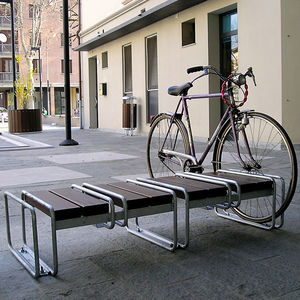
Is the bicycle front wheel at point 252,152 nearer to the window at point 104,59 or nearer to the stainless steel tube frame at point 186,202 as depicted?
the stainless steel tube frame at point 186,202

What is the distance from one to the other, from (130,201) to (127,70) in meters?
14.4

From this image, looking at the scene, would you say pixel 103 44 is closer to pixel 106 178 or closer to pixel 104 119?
pixel 104 119

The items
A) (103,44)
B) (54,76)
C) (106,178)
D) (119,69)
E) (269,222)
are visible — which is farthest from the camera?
(54,76)

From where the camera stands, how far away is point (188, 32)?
42.6ft

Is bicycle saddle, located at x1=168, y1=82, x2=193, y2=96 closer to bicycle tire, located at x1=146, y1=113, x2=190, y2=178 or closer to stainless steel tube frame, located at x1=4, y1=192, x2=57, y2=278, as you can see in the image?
bicycle tire, located at x1=146, y1=113, x2=190, y2=178

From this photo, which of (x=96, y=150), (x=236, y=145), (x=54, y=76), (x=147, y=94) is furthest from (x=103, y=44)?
(x=54, y=76)

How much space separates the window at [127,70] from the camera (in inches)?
661

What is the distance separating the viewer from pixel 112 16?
1745 centimetres

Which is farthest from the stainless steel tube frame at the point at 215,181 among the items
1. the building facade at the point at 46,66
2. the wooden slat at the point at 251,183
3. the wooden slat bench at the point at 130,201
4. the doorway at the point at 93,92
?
the building facade at the point at 46,66

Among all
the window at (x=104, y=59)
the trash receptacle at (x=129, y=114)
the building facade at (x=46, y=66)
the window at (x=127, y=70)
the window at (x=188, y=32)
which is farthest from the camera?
the building facade at (x=46, y=66)

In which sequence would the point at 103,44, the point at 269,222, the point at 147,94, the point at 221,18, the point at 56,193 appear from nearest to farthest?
the point at 56,193
the point at 269,222
the point at 221,18
the point at 147,94
the point at 103,44

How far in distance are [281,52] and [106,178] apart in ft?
16.8

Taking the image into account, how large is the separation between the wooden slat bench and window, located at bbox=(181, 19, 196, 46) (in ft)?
31.5

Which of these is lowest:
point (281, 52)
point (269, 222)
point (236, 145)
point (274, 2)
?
point (269, 222)
